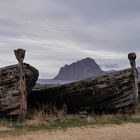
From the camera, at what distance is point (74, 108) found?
19969mm

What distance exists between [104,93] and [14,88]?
4.09 metres

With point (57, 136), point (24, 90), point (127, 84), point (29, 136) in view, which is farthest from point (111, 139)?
point (127, 84)

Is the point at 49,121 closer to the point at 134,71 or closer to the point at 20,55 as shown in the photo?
the point at 20,55

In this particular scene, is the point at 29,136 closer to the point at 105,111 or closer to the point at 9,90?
the point at 9,90

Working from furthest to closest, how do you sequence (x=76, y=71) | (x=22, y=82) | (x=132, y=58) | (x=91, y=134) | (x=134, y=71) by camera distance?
1. (x=76, y=71)
2. (x=132, y=58)
3. (x=134, y=71)
4. (x=22, y=82)
5. (x=91, y=134)

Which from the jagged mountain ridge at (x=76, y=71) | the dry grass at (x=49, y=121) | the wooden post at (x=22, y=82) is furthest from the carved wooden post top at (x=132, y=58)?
the jagged mountain ridge at (x=76, y=71)

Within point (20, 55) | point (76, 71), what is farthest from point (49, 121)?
point (76, 71)

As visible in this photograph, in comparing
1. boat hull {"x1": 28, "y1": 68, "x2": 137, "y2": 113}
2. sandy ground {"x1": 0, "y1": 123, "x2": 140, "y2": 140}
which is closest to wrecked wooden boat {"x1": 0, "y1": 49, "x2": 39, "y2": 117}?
boat hull {"x1": 28, "y1": 68, "x2": 137, "y2": 113}

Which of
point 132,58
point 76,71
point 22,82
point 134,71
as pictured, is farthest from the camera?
point 76,71

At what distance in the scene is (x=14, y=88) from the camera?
17391 mm

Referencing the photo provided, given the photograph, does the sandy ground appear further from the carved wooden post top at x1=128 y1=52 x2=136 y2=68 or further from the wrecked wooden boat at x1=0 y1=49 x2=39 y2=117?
the carved wooden post top at x1=128 y1=52 x2=136 y2=68

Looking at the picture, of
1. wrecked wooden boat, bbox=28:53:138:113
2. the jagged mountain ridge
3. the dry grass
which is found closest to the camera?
the dry grass

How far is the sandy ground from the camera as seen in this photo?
12621 mm

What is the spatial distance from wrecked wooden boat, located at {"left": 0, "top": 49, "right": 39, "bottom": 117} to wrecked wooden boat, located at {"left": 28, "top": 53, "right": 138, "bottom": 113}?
2521mm
